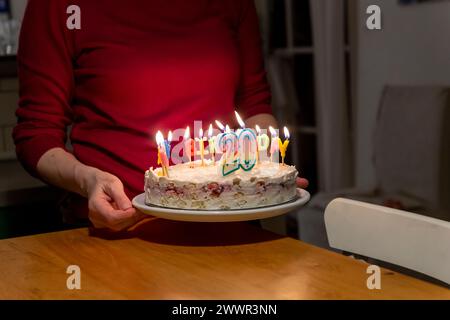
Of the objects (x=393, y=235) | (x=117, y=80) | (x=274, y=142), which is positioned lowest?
(x=393, y=235)

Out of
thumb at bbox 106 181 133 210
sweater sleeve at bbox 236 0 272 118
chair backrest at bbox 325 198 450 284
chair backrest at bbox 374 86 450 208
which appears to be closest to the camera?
chair backrest at bbox 325 198 450 284

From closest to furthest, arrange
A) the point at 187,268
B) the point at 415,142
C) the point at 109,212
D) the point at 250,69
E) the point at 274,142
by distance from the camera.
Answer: the point at 187,268 < the point at 109,212 < the point at 274,142 < the point at 250,69 < the point at 415,142

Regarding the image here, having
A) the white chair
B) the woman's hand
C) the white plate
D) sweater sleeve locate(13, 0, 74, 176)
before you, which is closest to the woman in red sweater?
sweater sleeve locate(13, 0, 74, 176)

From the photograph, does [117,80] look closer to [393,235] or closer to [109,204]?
[109,204]

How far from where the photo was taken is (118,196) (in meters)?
1.13

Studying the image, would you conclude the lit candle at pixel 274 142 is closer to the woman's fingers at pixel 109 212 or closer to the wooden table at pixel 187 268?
the wooden table at pixel 187 268

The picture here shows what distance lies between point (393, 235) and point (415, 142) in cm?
187

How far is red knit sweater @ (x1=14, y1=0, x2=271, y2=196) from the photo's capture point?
136cm

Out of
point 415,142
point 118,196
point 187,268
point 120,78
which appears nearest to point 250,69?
point 120,78

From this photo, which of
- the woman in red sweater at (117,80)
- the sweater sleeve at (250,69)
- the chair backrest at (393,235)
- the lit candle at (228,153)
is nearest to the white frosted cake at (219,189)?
the lit candle at (228,153)

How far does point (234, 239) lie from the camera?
45.5 inches

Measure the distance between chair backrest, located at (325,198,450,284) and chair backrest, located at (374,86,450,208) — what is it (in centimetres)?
170

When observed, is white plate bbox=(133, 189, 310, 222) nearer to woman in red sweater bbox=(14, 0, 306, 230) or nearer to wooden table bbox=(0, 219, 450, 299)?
wooden table bbox=(0, 219, 450, 299)

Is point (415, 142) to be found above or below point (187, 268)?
below
